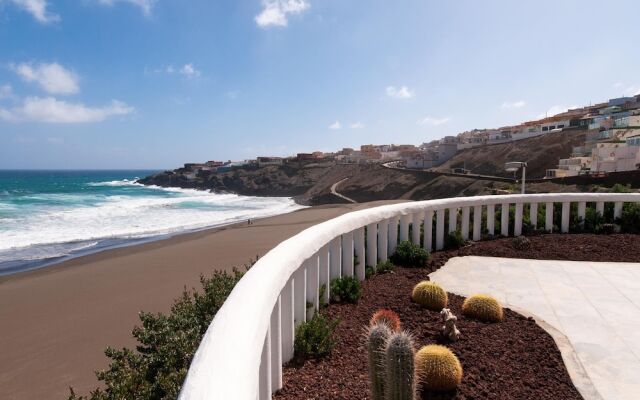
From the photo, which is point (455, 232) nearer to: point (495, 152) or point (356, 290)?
point (356, 290)

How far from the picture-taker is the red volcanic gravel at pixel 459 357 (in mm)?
2518

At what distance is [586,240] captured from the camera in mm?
6754

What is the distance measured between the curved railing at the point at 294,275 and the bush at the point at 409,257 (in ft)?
0.41

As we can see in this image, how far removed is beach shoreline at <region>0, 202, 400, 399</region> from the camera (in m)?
6.07

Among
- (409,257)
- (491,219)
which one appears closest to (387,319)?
(409,257)

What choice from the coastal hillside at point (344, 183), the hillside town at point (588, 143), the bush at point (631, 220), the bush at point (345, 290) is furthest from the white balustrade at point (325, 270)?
the hillside town at point (588, 143)

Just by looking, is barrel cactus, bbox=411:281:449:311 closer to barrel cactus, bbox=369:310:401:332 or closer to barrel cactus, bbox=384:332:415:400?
barrel cactus, bbox=369:310:401:332

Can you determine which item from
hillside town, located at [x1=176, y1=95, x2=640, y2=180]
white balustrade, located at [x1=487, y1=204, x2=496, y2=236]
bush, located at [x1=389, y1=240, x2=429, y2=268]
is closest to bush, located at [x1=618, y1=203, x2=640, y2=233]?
white balustrade, located at [x1=487, y1=204, x2=496, y2=236]

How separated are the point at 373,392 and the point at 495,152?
6270 cm

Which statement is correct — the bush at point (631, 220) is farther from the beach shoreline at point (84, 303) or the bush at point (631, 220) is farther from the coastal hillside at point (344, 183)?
the coastal hillside at point (344, 183)

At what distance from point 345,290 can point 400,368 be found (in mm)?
2155

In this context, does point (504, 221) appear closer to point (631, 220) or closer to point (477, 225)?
point (477, 225)

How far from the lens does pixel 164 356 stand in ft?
8.70

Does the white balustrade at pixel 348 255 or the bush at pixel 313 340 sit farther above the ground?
the white balustrade at pixel 348 255
